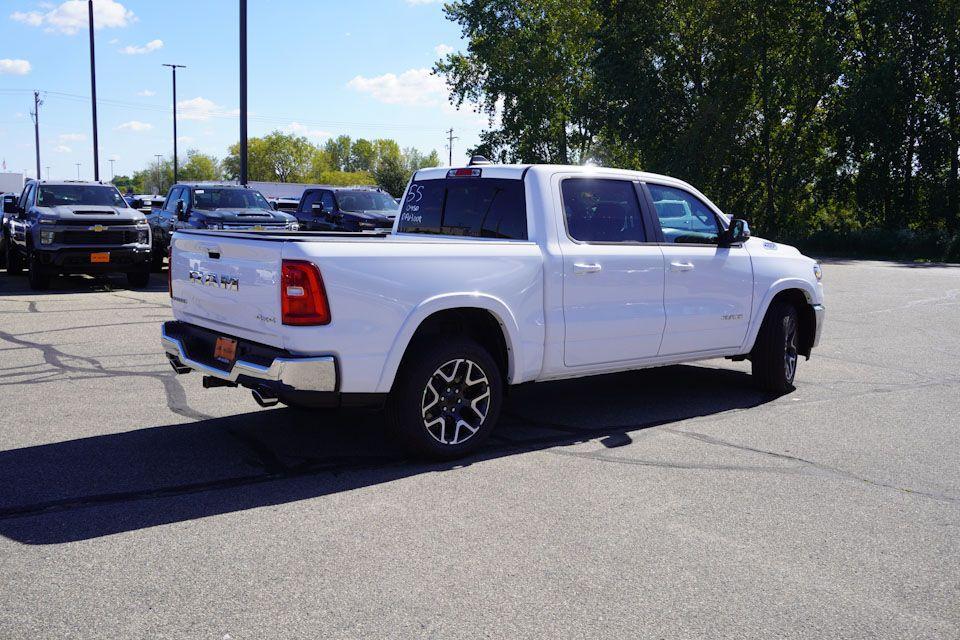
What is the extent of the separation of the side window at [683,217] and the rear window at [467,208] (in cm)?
131

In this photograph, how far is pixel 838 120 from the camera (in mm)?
36438

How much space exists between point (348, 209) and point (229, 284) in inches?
588

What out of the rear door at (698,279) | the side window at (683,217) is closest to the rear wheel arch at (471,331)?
the rear door at (698,279)

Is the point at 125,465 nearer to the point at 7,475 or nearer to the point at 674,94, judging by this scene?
the point at 7,475

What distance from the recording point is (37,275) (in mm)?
15477

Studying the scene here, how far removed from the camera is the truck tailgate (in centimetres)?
519

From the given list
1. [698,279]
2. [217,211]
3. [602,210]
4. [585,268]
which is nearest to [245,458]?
[585,268]

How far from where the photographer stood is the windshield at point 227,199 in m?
17.9

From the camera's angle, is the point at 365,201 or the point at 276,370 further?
the point at 365,201

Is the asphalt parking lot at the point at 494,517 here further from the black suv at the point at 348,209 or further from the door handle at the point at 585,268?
the black suv at the point at 348,209

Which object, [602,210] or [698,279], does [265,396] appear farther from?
[698,279]

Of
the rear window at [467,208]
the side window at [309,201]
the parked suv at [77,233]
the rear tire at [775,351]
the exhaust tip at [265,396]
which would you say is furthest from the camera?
the side window at [309,201]

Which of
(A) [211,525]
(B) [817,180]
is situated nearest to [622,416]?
(A) [211,525]

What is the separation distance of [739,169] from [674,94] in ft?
15.1
